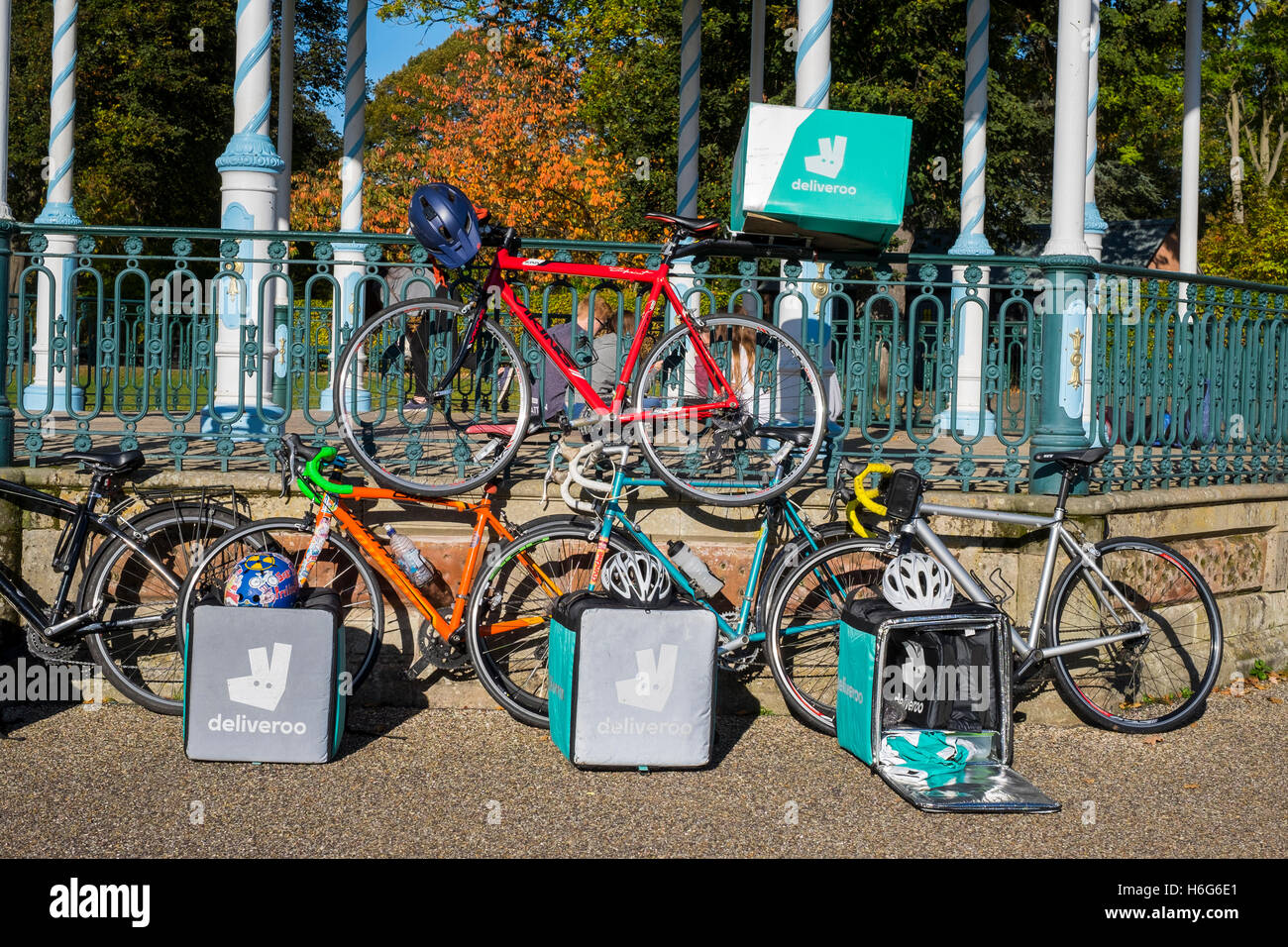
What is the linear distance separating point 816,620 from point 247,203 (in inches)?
145

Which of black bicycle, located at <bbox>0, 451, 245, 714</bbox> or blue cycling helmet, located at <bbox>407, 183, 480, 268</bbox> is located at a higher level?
blue cycling helmet, located at <bbox>407, 183, 480, 268</bbox>

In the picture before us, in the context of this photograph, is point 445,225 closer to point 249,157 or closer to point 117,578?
point 249,157

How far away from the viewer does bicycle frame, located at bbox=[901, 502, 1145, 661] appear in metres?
5.58

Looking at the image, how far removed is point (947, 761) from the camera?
521 cm

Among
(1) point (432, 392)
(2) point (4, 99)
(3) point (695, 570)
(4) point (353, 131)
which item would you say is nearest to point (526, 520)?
(1) point (432, 392)

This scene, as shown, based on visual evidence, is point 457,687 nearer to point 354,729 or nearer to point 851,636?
point 354,729

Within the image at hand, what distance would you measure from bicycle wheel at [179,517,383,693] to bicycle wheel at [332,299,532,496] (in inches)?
15.8

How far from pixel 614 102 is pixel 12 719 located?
68.1ft

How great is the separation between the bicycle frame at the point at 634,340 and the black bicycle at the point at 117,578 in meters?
1.44

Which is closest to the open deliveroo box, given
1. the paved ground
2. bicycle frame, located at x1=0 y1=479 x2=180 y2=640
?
the paved ground

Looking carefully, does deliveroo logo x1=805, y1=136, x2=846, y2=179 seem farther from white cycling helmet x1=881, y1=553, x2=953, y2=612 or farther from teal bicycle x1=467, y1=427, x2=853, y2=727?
white cycling helmet x1=881, y1=553, x2=953, y2=612

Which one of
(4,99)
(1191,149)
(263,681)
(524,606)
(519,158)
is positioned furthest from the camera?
(519,158)

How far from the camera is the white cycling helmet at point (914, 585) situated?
5.20m

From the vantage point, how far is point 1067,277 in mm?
6289
